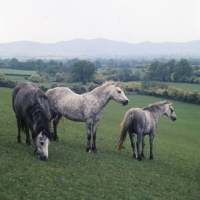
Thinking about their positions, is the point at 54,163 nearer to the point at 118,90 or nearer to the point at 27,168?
the point at 27,168

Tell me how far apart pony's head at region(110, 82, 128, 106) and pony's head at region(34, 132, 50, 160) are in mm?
4102

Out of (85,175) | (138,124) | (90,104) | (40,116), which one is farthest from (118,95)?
(85,175)

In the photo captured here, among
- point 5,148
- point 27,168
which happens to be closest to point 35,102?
point 5,148

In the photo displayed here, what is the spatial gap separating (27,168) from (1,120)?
9.05 metres

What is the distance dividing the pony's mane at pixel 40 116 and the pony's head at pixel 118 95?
338cm

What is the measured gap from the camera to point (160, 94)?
71125 millimetres

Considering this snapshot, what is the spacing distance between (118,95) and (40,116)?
4.05 metres

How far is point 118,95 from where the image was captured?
12578 millimetres

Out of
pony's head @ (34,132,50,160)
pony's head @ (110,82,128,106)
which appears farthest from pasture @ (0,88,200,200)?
pony's head @ (110,82,128,106)

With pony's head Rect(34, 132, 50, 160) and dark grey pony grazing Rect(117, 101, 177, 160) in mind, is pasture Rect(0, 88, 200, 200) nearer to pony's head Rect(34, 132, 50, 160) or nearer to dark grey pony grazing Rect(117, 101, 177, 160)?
pony's head Rect(34, 132, 50, 160)

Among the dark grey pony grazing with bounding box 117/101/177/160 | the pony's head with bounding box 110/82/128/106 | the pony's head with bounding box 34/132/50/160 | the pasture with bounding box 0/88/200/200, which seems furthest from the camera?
the dark grey pony grazing with bounding box 117/101/177/160

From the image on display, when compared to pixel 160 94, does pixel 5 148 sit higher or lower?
higher

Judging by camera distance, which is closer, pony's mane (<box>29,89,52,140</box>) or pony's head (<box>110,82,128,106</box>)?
pony's mane (<box>29,89,52,140</box>)

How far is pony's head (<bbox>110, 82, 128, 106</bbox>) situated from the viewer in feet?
41.1
